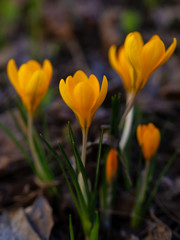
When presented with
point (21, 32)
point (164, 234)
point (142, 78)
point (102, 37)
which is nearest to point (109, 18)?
point (102, 37)

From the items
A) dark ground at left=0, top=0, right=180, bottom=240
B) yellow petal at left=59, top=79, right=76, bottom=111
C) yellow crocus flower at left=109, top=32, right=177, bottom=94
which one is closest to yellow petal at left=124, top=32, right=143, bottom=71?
yellow crocus flower at left=109, top=32, right=177, bottom=94

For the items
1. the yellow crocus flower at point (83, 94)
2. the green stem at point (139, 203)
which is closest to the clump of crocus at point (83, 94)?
the yellow crocus flower at point (83, 94)

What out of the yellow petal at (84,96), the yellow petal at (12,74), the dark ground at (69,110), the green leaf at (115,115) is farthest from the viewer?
the dark ground at (69,110)

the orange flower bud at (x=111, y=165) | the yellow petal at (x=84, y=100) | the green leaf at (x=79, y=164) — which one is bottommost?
the orange flower bud at (x=111, y=165)

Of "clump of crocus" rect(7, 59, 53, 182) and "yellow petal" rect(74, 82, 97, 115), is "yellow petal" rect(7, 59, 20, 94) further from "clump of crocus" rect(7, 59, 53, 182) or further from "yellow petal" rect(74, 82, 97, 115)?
"yellow petal" rect(74, 82, 97, 115)

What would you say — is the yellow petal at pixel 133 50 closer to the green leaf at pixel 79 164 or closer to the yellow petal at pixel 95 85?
the yellow petal at pixel 95 85

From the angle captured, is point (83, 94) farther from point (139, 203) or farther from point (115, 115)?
point (139, 203)

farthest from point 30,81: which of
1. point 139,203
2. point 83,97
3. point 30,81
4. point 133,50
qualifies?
point 139,203
